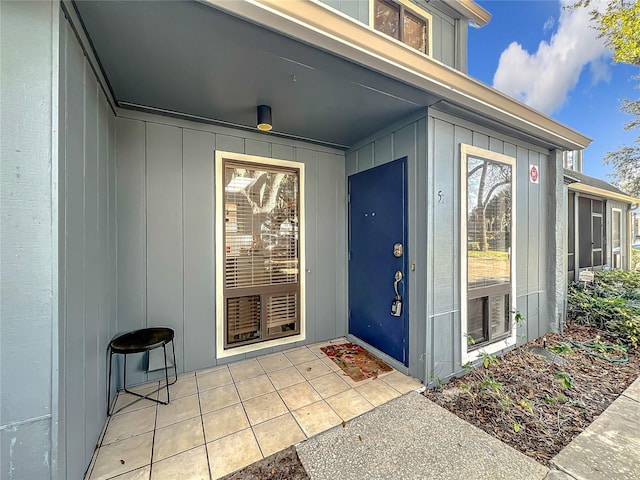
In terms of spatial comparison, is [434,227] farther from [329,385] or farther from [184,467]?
[184,467]

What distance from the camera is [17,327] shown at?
1.09 m

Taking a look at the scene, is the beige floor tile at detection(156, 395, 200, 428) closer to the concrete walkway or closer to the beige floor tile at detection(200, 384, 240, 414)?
the beige floor tile at detection(200, 384, 240, 414)

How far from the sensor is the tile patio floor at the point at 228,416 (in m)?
1.57

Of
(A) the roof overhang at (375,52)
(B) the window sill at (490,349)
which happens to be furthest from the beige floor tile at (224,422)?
(A) the roof overhang at (375,52)

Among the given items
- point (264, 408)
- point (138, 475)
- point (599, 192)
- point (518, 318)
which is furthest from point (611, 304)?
point (138, 475)

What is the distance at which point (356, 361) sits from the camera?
287 cm

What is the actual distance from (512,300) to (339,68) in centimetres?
328

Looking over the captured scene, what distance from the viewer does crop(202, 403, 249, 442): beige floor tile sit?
1.81 m

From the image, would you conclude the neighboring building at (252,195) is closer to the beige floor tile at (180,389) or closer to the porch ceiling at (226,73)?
the porch ceiling at (226,73)

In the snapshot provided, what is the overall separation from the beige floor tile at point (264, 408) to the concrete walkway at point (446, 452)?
39 centimetres

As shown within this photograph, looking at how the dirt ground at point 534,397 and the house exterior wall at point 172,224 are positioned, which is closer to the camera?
Answer: the dirt ground at point 534,397

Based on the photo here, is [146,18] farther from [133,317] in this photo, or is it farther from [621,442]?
[621,442]

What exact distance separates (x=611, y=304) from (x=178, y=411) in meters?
5.97

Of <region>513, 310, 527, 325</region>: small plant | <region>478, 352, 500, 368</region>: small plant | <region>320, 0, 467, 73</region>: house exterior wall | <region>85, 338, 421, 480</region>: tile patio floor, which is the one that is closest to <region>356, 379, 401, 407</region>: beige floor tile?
<region>85, 338, 421, 480</region>: tile patio floor
